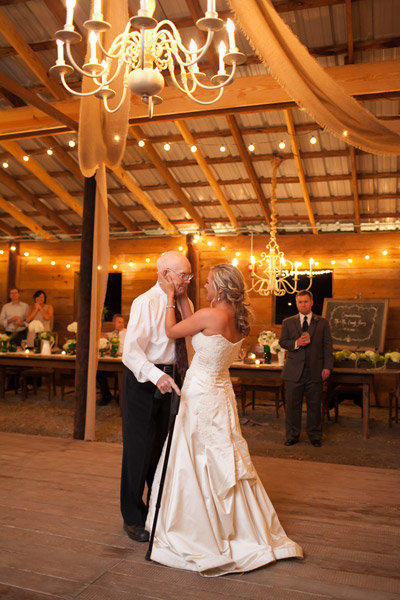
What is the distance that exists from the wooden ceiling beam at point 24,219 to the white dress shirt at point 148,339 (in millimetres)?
9076

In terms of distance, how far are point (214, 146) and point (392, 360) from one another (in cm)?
452

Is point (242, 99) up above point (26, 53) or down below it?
below

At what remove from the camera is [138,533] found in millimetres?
3014

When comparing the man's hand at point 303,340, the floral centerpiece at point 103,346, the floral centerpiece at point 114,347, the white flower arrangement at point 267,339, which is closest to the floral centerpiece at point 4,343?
the floral centerpiece at point 103,346

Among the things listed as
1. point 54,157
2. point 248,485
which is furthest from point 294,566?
point 54,157

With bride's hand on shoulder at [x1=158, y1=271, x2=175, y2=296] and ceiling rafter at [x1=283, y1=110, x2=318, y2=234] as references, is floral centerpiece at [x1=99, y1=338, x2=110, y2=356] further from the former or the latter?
bride's hand on shoulder at [x1=158, y1=271, x2=175, y2=296]

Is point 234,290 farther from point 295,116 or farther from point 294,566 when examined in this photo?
point 295,116

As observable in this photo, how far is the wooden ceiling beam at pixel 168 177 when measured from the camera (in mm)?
8469

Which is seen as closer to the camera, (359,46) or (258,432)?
(359,46)

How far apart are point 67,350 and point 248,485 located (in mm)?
5758

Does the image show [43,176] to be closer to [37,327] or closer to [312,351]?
[37,327]

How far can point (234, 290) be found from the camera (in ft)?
9.46

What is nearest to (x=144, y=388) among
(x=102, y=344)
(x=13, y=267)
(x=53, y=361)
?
(x=102, y=344)

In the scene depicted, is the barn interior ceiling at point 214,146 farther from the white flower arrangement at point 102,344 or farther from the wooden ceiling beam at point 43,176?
the white flower arrangement at point 102,344
